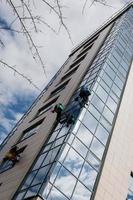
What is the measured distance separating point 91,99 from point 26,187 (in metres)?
6.32

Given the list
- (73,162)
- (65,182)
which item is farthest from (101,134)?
(65,182)

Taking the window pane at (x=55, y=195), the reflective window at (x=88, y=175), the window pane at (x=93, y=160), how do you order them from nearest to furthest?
the window pane at (x=55, y=195), the reflective window at (x=88, y=175), the window pane at (x=93, y=160)

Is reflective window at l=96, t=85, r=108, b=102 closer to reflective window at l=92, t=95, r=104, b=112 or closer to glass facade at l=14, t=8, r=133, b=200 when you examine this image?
glass facade at l=14, t=8, r=133, b=200

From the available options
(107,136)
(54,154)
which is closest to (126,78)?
(107,136)

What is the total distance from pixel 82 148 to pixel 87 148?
0.37 meters

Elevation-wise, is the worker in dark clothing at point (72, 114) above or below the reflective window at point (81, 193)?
above

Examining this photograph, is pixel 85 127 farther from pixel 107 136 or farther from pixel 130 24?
pixel 130 24

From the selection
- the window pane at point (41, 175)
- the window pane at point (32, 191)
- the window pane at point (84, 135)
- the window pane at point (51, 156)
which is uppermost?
the window pane at point (84, 135)

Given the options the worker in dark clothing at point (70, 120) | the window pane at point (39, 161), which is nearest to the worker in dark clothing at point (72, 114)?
the worker in dark clothing at point (70, 120)

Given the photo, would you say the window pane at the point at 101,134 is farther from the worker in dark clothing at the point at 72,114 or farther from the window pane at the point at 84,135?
the worker in dark clothing at the point at 72,114

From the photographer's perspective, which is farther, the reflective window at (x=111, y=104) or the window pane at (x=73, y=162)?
the reflective window at (x=111, y=104)

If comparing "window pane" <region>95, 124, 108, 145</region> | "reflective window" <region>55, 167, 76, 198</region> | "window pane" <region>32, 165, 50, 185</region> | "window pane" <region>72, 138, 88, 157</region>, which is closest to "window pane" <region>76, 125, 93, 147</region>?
"window pane" <region>72, 138, 88, 157</region>

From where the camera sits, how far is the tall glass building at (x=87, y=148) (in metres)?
15.5

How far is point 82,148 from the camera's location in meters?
17.0
